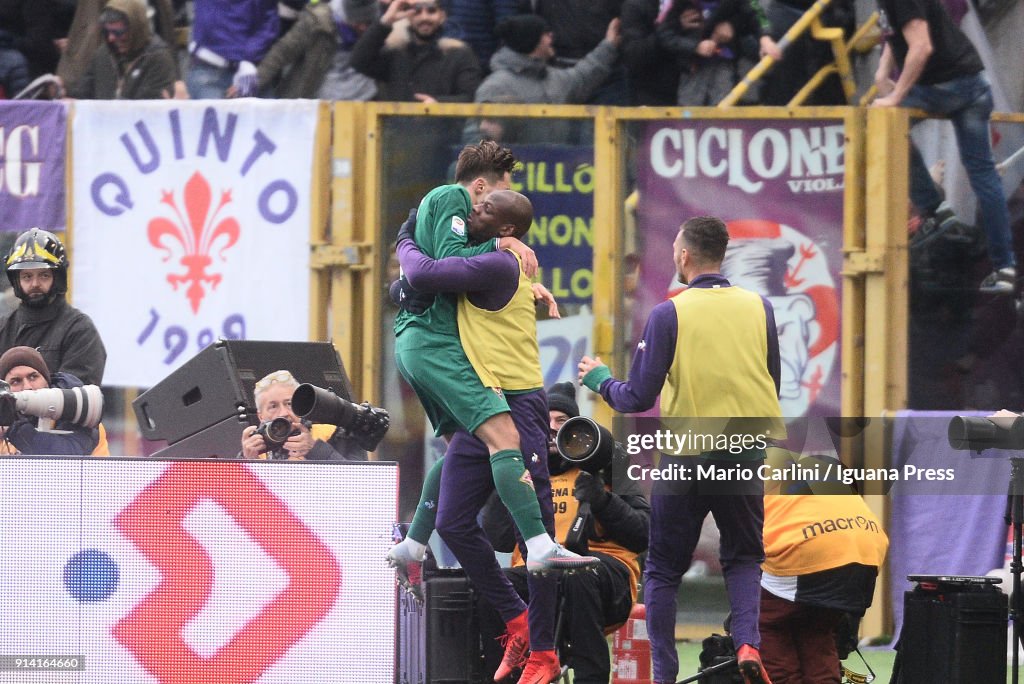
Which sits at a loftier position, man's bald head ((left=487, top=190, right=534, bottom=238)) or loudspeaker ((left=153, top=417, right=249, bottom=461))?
man's bald head ((left=487, top=190, right=534, bottom=238))

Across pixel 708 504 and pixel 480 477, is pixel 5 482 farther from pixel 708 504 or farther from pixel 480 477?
pixel 708 504

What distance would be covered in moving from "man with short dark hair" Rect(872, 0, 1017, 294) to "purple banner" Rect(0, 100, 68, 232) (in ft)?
15.2

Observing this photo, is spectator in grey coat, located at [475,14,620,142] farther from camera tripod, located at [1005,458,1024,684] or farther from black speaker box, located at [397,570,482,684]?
camera tripod, located at [1005,458,1024,684]

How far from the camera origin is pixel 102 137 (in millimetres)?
10984

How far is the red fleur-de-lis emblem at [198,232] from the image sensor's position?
10.9 m

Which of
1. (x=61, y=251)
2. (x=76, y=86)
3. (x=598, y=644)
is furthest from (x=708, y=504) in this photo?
(x=76, y=86)

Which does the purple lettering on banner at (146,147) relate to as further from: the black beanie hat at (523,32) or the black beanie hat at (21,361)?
the black beanie hat at (523,32)

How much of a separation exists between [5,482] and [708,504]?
2711 mm

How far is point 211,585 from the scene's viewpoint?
24.1ft

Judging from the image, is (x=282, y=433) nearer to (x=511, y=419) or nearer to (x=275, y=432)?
(x=275, y=432)

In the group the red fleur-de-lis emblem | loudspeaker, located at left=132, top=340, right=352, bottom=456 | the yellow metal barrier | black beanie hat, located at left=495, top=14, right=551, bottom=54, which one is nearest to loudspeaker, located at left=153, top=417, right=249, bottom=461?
loudspeaker, located at left=132, top=340, right=352, bottom=456

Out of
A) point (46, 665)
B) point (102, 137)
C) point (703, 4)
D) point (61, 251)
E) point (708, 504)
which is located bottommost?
point (46, 665)

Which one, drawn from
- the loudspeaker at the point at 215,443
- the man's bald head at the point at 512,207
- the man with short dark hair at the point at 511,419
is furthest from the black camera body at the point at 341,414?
A: the man's bald head at the point at 512,207

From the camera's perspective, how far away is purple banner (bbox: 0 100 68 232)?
11.0 metres
